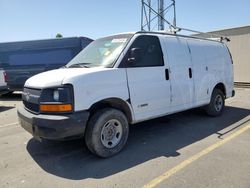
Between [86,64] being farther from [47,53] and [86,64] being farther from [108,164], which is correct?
[47,53]

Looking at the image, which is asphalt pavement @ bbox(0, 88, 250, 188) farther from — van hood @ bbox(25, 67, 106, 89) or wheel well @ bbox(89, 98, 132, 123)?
van hood @ bbox(25, 67, 106, 89)

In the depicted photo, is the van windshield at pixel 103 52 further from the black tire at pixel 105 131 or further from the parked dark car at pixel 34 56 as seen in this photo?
the parked dark car at pixel 34 56

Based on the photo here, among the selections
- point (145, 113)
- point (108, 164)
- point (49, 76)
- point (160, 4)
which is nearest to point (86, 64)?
point (49, 76)

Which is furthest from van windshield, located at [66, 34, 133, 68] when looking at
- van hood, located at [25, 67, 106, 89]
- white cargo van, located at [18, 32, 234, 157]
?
van hood, located at [25, 67, 106, 89]

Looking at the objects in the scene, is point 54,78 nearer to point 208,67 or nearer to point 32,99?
point 32,99

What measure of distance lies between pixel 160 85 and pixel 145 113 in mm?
663

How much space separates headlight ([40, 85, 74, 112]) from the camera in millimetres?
4008

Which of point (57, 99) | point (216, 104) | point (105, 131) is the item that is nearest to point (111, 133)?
point (105, 131)

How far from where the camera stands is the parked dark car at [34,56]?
11.6 meters

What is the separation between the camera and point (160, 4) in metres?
22.2

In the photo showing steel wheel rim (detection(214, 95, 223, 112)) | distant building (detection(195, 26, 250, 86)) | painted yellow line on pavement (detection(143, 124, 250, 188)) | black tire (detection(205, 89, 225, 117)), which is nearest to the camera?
painted yellow line on pavement (detection(143, 124, 250, 188))

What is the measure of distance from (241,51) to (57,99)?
1334cm

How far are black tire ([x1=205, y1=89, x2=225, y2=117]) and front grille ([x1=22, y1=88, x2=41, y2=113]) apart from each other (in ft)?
15.0

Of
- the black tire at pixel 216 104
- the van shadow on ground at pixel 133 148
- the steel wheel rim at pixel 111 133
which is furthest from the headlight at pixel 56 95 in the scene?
the black tire at pixel 216 104
